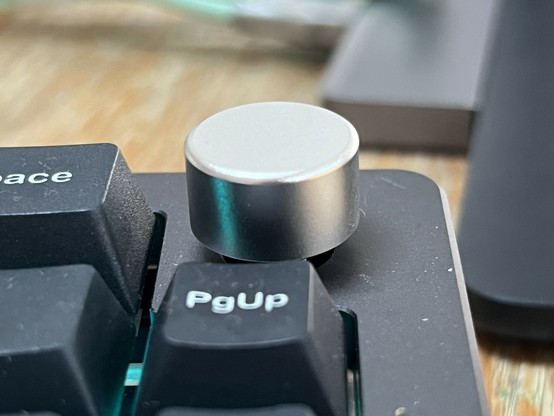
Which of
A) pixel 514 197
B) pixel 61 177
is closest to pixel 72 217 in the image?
pixel 61 177

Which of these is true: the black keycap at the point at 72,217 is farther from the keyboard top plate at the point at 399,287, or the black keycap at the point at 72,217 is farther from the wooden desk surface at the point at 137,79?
the wooden desk surface at the point at 137,79

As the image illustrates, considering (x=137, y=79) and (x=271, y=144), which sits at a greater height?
(x=271, y=144)

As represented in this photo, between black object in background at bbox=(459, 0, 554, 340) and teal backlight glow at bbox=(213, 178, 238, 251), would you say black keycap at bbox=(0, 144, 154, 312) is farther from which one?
black object in background at bbox=(459, 0, 554, 340)

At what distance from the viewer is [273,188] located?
0.61 ft

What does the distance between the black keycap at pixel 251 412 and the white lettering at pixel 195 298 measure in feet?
0.07

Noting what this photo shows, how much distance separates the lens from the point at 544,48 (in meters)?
0.47

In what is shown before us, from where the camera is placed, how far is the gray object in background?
44 centimetres

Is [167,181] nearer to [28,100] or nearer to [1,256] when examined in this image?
[1,256]

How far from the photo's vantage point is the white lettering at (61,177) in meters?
0.20

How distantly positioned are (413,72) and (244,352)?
350 millimetres

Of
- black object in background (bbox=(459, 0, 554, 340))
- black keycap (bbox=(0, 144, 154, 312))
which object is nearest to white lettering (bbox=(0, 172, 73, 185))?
black keycap (bbox=(0, 144, 154, 312))

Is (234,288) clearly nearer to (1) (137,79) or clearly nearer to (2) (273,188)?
(2) (273,188)

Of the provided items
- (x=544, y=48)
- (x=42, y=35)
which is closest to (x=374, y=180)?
(x=544, y=48)

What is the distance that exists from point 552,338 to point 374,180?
0.33 ft
